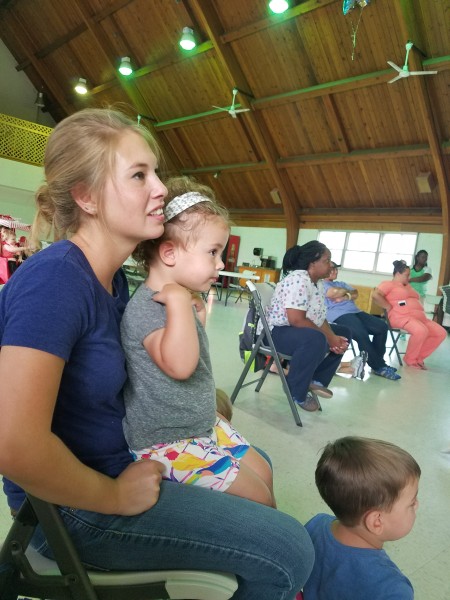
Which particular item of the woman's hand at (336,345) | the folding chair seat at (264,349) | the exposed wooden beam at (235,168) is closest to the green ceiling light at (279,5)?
the exposed wooden beam at (235,168)

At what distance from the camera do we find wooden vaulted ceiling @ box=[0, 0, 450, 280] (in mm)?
7785

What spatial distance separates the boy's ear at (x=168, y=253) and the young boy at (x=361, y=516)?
68 centimetres

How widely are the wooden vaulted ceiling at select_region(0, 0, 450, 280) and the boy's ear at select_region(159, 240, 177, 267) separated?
25.1 ft

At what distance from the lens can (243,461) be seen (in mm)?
1086

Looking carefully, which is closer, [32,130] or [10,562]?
[10,562]

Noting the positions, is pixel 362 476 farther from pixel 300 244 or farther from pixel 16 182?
pixel 16 182

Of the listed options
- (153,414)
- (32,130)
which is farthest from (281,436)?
(32,130)

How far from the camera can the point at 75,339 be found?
0.67 m

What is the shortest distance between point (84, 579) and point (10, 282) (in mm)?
490

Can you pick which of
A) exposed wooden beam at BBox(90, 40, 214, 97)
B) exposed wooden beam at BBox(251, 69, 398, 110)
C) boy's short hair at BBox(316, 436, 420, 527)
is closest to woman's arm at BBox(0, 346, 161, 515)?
boy's short hair at BBox(316, 436, 420, 527)

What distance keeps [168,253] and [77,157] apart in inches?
11.9

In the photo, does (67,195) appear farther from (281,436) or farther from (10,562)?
(281,436)

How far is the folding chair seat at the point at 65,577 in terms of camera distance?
665 millimetres

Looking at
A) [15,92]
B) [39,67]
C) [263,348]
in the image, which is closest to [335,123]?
[263,348]
